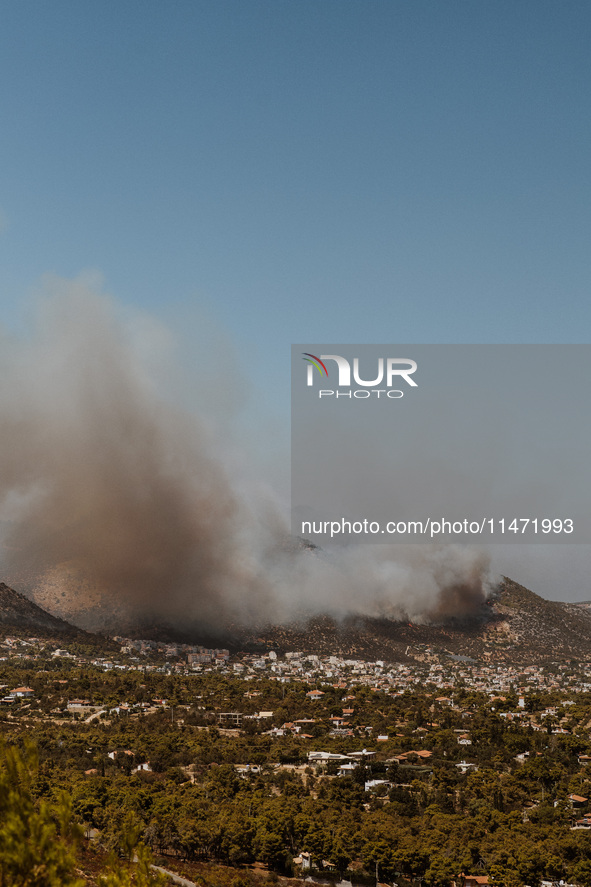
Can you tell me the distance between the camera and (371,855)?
24188mm

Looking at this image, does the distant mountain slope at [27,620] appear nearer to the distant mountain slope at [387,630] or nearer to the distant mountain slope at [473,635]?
the distant mountain slope at [387,630]

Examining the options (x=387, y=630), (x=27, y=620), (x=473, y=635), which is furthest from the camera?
(x=473, y=635)

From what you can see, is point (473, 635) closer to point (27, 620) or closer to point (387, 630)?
point (387, 630)

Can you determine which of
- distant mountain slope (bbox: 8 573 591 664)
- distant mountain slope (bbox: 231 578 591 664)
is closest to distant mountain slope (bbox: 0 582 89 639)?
distant mountain slope (bbox: 8 573 591 664)

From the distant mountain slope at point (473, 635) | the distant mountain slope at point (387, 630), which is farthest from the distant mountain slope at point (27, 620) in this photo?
the distant mountain slope at point (473, 635)

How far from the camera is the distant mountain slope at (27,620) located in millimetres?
72750

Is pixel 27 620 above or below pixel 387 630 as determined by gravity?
above

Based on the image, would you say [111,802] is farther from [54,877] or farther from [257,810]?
[54,877]

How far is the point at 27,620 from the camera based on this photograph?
7494 centimetres

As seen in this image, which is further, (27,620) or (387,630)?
(387,630)

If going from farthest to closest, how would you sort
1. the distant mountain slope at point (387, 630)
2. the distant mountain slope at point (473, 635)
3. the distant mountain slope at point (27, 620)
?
the distant mountain slope at point (473, 635), the distant mountain slope at point (387, 630), the distant mountain slope at point (27, 620)

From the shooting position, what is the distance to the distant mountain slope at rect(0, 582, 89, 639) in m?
72.8

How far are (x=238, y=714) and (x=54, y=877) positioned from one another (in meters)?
40.7

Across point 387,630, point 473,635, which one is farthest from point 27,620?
point 473,635
